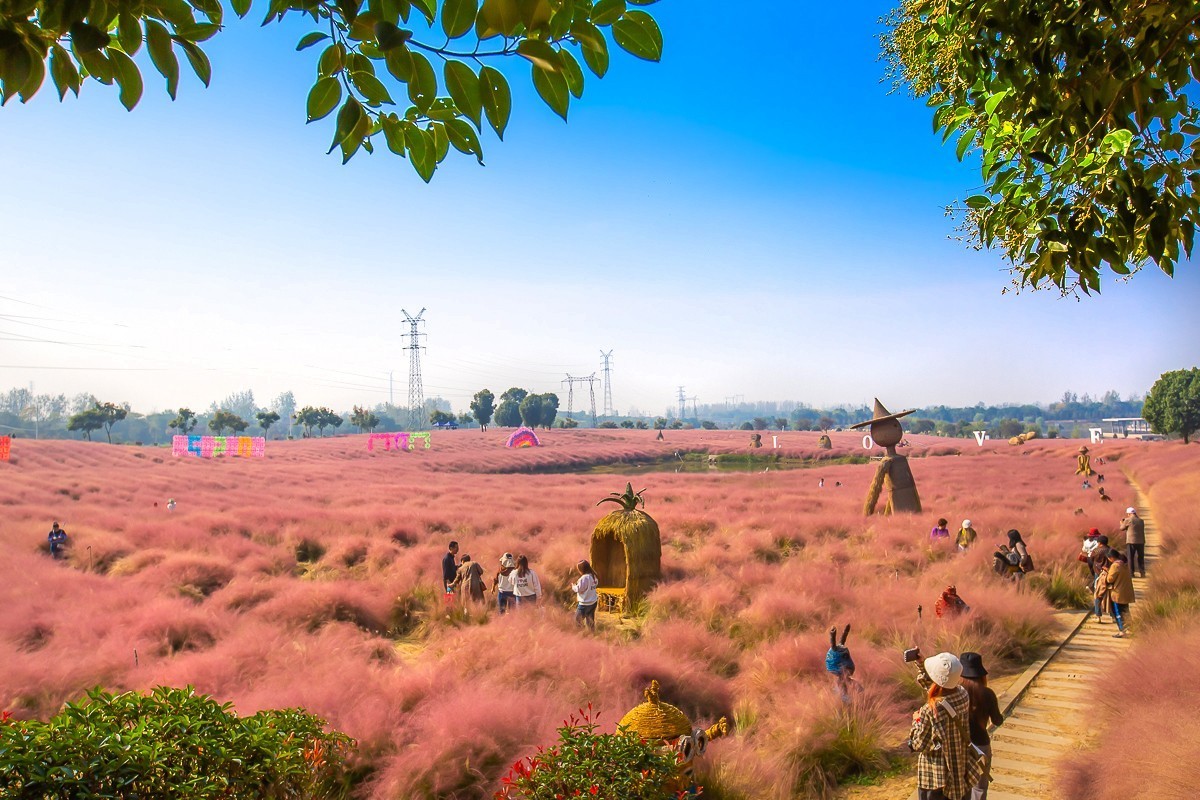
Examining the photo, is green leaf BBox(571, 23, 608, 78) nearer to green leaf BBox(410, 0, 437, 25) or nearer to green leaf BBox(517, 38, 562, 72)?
green leaf BBox(517, 38, 562, 72)

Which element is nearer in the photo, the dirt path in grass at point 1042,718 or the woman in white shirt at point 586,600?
the dirt path in grass at point 1042,718

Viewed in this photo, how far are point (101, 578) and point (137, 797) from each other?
13.1 metres

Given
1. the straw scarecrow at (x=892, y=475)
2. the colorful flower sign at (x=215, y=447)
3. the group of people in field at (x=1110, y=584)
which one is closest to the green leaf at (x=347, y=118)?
the group of people in field at (x=1110, y=584)

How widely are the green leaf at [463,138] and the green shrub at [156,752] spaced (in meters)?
4.08

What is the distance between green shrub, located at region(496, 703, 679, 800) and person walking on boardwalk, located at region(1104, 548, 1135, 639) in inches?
383

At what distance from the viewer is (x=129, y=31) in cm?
180

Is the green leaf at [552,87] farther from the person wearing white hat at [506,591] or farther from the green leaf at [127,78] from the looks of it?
the person wearing white hat at [506,591]

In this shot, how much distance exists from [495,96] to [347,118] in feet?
1.54

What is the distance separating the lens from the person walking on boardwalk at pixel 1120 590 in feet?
34.6

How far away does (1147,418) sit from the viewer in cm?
6366

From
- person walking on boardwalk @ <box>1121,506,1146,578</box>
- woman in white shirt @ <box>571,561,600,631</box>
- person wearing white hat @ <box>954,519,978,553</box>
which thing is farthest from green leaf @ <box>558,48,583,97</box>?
person walking on boardwalk @ <box>1121,506,1146,578</box>

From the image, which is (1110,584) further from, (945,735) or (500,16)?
(500,16)

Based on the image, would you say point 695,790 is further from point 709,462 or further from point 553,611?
point 709,462

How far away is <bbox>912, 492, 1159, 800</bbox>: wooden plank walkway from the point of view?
5979mm
